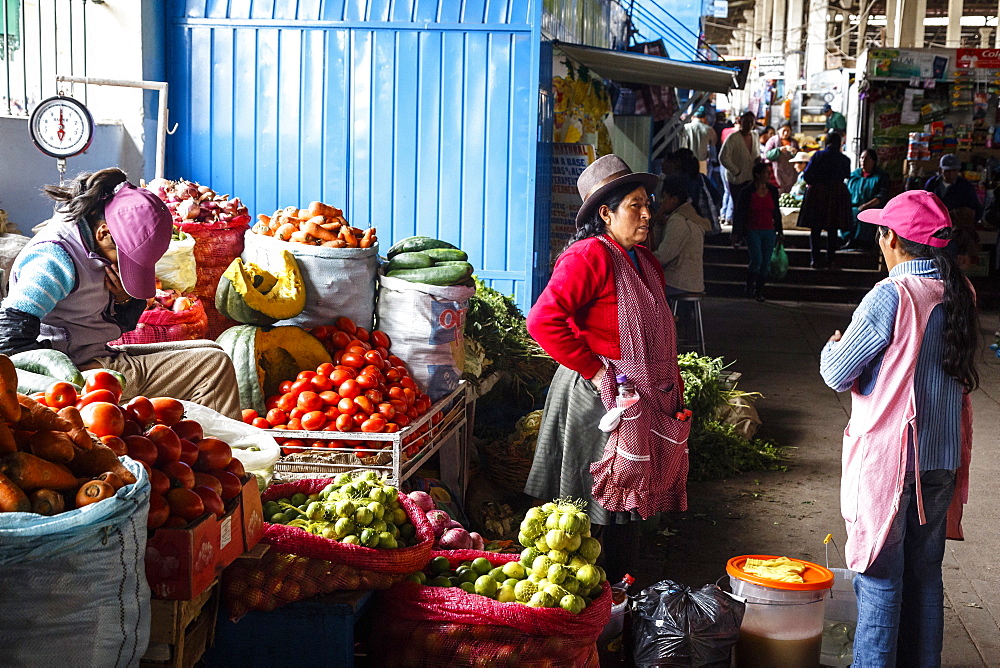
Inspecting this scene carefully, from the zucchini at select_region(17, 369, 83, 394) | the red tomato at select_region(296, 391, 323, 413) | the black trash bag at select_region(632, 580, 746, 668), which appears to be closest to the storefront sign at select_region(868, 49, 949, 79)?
the red tomato at select_region(296, 391, 323, 413)

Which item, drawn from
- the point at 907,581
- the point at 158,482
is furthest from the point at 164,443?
the point at 907,581

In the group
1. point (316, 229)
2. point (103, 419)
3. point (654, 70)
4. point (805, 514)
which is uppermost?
point (654, 70)

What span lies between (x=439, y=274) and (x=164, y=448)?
2.52 meters

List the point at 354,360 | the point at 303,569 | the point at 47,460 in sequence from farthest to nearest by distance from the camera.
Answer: the point at 354,360
the point at 303,569
the point at 47,460

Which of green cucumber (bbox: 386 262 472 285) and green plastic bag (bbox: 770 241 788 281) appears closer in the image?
green cucumber (bbox: 386 262 472 285)

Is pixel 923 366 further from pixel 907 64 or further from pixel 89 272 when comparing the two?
pixel 907 64

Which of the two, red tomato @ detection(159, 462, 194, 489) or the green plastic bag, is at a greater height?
red tomato @ detection(159, 462, 194, 489)

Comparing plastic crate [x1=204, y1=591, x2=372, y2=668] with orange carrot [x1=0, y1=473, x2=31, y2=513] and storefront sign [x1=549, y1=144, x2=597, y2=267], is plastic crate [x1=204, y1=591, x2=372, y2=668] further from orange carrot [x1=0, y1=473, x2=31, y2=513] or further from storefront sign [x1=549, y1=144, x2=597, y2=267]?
storefront sign [x1=549, y1=144, x2=597, y2=267]

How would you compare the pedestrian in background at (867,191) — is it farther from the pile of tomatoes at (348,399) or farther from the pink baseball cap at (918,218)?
the pink baseball cap at (918,218)

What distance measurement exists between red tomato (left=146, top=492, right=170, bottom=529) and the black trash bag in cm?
180

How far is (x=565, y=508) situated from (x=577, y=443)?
3.09 ft

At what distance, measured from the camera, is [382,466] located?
4.29 meters

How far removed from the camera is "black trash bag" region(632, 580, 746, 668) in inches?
137

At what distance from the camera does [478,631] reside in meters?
3.05
